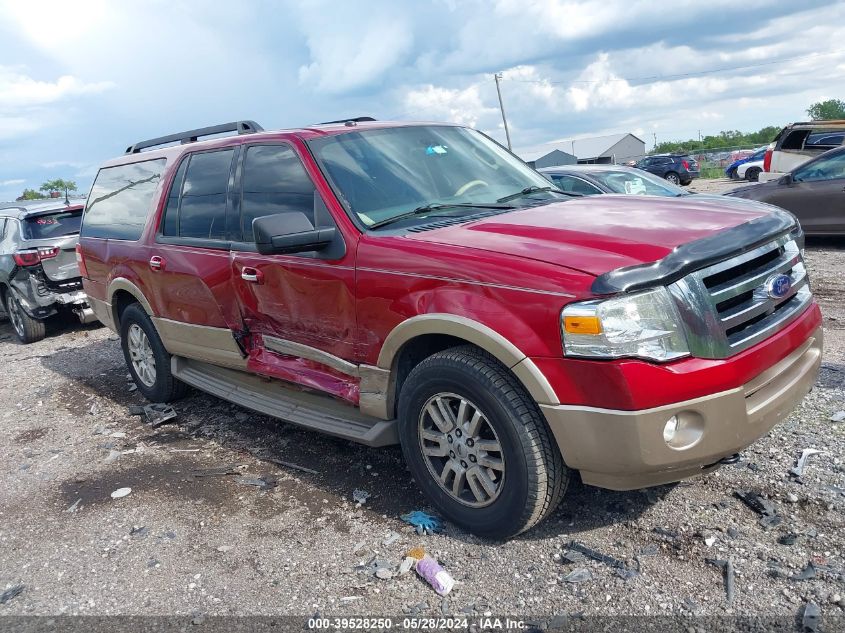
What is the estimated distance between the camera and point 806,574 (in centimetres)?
279

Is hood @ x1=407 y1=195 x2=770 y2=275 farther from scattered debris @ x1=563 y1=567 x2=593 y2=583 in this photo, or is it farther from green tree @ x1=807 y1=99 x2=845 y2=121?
green tree @ x1=807 y1=99 x2=845 y2=121

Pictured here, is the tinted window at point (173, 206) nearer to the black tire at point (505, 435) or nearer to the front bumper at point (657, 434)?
the black tire at point (505, 435)

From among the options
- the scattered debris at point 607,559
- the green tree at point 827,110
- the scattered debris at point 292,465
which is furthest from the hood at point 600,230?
the green tree at point 827,110

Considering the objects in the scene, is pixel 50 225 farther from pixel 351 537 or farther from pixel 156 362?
pixel 351 537

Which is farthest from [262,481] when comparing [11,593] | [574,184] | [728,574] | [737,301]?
[574,184]

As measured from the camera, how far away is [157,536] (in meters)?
3.76

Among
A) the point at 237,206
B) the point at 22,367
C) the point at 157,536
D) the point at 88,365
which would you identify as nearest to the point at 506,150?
the point at 237,206

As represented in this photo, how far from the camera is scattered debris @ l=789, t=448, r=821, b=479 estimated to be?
358cm

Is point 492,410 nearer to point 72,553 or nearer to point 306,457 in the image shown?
point 306,457

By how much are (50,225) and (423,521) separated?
315 inches

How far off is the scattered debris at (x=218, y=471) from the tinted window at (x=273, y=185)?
58.5 inches

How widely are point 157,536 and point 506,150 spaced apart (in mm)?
3332

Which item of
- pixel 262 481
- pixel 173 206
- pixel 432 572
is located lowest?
pixel 432 572

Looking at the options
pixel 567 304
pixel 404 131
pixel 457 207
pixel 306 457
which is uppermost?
pixel 404 131
